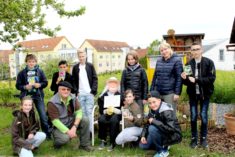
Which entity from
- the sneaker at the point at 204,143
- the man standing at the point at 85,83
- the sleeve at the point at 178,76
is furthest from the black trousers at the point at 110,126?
A: the sneaker at the point at 204,143

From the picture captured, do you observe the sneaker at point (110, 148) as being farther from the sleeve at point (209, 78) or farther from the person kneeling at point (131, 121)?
the sleeve at point (209, 78)

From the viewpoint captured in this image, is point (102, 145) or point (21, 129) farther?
point (102, 145)

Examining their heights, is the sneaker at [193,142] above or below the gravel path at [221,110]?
below

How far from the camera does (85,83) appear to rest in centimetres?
657

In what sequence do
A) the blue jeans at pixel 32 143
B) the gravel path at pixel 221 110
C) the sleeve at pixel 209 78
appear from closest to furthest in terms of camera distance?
1. the blue jeans at pixel 32 143
2. the sleeve at pixel 209 78
3. the gravel path at pixel 221 110

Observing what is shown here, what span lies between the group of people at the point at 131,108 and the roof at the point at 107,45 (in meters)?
74.8

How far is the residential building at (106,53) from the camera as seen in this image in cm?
8061

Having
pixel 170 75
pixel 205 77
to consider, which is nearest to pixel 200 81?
pixel 205 77

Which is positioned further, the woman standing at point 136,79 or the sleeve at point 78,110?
the woman standing at point 136,79

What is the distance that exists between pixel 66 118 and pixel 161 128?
174 cm

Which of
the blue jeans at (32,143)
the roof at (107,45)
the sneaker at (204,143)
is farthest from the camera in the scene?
the roof at (107,45)

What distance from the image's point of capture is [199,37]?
10.4 m

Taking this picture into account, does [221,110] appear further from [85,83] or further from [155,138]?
[85,83]

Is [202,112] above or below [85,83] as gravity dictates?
below
